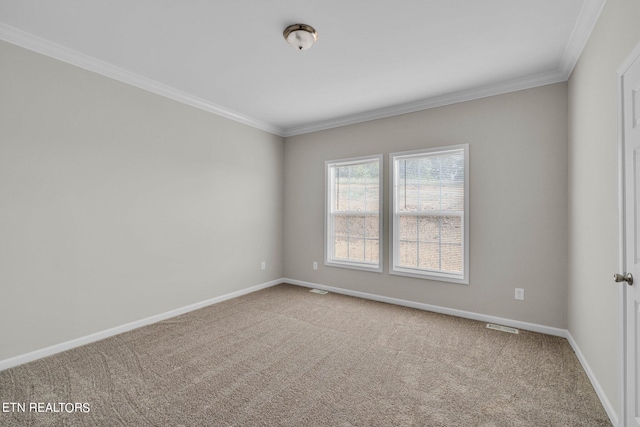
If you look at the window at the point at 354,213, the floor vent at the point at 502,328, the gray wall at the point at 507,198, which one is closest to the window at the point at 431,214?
the gray wall at the point at 507,198

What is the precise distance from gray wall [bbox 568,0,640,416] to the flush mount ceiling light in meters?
1.90

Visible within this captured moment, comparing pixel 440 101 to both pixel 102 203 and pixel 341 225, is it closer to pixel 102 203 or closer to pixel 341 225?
pixel 341 225

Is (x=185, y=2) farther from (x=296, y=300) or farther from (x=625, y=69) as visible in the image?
(x=296, y=300)

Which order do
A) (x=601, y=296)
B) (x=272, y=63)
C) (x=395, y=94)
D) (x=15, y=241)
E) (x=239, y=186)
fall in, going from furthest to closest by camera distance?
(x=239, y=186), (x=395, y=94), (x=272, y=63), (x=15, y=241), (x=601, y=296)

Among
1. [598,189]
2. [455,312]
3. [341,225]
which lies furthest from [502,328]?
[341,225]

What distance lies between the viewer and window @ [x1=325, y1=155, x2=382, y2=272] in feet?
13.8

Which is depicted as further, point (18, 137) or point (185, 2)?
point (18, 137)

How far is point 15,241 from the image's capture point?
7.65 ft

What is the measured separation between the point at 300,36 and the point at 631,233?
248cm

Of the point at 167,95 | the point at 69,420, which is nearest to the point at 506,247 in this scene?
the point at 69,420

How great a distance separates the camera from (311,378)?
2191 mm

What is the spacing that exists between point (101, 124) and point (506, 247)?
14.5ft

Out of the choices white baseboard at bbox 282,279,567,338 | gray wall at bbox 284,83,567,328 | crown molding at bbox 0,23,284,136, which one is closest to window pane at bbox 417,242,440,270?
gray wall at bbox 284,83,567,328

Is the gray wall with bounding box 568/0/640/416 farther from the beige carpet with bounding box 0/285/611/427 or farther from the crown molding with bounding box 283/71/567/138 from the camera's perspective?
the beige carpet with bounding box 0/285/611/427
